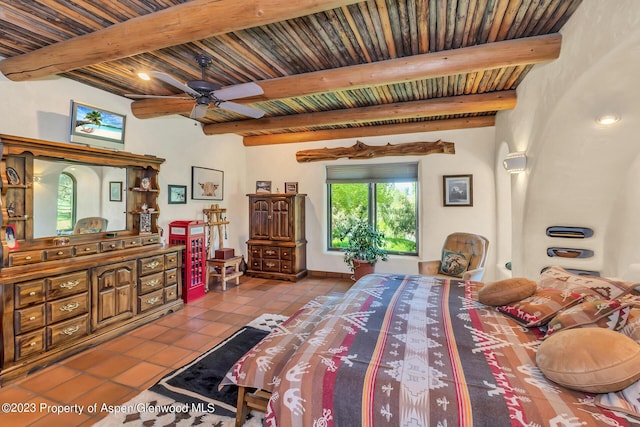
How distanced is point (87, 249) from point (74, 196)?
23.3 inches

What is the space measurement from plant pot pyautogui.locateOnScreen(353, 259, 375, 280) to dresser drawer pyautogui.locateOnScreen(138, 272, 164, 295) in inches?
113

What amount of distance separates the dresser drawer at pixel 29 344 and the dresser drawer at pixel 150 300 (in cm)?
91

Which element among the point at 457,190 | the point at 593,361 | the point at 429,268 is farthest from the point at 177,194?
the point at 593,361

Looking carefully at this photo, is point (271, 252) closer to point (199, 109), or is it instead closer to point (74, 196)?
point (74, 196)

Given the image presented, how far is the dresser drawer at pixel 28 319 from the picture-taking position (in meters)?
2.31

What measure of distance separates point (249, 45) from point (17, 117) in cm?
235

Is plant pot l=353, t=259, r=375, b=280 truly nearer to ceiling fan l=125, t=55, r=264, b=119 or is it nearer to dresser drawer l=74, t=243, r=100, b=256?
ceiling fan l=125, t=55, r=264, b=119

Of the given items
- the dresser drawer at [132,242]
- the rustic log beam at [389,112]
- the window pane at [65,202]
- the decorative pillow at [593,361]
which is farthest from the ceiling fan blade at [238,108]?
the decorative pillow at [593,361]

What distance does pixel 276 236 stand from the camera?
5.31 metres

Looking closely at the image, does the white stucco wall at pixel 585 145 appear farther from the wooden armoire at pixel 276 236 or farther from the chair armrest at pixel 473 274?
the wooden armoire at pixel 276 236

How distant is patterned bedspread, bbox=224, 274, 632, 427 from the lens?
111 cm

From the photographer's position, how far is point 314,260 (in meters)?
5.64

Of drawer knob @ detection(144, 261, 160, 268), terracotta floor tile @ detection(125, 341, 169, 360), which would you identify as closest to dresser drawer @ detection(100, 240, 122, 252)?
drawer knob @ detection(144, 261, 160, 268)

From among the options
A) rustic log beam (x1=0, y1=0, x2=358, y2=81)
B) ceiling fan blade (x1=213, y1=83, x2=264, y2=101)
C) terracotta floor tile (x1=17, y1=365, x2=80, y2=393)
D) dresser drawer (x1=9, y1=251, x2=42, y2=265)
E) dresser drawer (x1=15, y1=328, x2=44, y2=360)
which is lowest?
terracotta floor tile (x1=17, y1=365, x2=80, y2=393)
